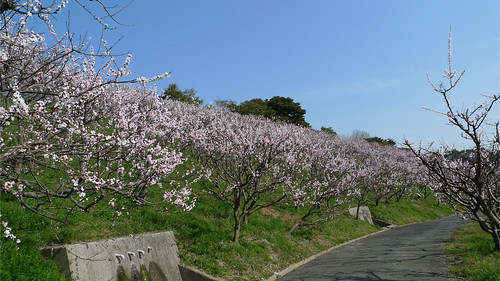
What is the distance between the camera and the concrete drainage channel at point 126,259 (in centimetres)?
831

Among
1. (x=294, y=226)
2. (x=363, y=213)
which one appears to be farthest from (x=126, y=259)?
(x=363, y=213)

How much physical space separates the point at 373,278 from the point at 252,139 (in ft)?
22.7

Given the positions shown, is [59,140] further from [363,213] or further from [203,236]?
[363,213]

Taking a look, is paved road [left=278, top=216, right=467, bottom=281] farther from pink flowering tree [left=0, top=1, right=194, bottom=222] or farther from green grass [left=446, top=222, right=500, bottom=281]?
pink flowering tree [left=0, top=1, right=194, bottom=222]

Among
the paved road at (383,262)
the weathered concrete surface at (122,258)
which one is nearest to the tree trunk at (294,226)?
the paved road at (383,262)

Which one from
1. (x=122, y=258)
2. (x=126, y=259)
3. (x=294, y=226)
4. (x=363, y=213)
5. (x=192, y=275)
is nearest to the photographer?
(x=122, y=258)

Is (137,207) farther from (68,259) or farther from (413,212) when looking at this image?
(413,212)

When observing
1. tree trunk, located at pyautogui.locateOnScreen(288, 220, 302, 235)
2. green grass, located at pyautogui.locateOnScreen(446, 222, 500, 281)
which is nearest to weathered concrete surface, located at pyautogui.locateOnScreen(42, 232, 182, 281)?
tree trunk, located at pyautogui.locateOnScreen(288, 220, 302, 235)

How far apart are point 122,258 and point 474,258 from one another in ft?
40.3

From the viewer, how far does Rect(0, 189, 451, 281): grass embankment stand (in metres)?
8.04

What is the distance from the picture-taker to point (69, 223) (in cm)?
1005

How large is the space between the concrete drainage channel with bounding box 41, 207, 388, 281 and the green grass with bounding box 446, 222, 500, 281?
6398 millimetres

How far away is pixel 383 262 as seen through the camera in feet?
43.2

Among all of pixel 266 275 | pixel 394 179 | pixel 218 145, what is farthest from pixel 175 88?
pixel 266 275
